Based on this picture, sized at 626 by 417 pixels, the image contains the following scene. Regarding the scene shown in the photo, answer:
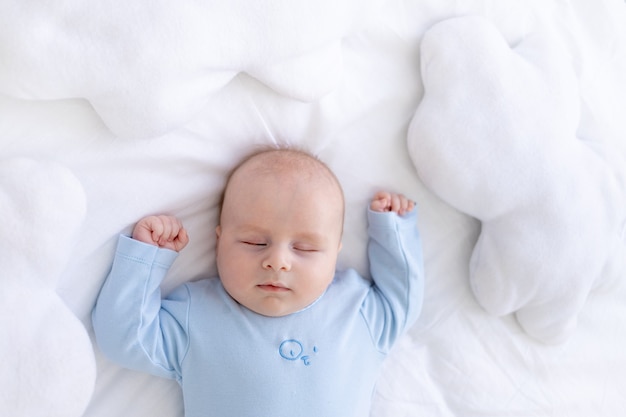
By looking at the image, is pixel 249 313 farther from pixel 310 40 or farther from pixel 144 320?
pixel 310 40

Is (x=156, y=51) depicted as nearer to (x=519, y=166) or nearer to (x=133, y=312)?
(x=133, y=312)

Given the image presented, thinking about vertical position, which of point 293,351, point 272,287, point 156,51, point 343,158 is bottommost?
point 293,351

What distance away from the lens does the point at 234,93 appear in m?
1.14

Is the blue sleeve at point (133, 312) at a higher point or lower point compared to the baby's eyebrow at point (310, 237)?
lower

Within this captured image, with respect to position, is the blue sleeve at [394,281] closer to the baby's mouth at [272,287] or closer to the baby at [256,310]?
the baby at [256,310]

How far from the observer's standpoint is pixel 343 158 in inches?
48.2

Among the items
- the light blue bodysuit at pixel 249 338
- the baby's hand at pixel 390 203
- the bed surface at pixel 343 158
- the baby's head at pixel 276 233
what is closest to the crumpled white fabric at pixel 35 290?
the bed surface at pixel 343 158

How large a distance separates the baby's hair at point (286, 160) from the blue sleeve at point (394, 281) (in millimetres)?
98

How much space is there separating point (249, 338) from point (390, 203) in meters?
0.34

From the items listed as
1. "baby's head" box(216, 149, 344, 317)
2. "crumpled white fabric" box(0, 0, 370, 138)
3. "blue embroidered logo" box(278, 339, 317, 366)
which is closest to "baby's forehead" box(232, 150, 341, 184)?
"baby's head" box(216, 149, 344, 317)

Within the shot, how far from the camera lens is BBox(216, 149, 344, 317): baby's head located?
3.72 feet

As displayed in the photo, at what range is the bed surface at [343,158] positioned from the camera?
3.23 ft

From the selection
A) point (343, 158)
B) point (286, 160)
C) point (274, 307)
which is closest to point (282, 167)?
point (286, 160)

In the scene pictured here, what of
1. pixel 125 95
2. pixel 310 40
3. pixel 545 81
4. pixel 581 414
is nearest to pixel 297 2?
pixel 310 40
